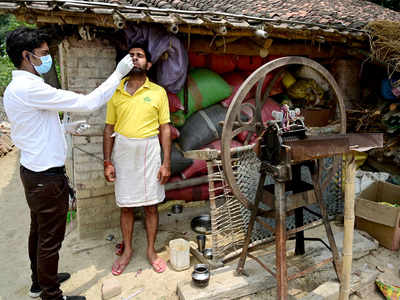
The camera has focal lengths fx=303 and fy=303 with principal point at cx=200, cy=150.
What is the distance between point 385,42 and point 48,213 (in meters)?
4.93

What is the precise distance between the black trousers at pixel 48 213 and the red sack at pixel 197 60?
2.44 meters

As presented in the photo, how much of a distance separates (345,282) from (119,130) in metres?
2.57

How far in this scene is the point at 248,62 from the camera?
4652 millimetres

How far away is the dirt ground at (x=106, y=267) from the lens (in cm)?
304

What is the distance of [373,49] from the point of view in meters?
4.63

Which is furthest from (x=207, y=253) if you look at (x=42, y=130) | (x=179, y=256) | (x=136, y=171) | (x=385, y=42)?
(x=385, y=42)

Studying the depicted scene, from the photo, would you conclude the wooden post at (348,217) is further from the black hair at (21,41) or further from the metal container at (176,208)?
the black hair at (21,41)

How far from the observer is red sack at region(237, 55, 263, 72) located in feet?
15.1

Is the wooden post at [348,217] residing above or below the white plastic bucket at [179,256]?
above

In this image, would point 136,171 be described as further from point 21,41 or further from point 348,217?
point 348,217

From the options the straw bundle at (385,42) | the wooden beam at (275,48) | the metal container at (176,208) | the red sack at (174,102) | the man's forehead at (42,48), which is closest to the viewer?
the man's forehead at (42,48)

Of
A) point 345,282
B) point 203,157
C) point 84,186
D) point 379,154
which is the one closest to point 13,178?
point 84,186

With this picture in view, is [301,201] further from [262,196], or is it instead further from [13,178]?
[13,178]

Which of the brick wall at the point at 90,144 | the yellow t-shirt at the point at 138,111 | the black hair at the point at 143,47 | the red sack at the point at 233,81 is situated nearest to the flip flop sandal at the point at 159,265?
the brick wall at the point at 90,144
